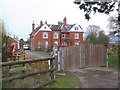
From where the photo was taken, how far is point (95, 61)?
41.2 ft

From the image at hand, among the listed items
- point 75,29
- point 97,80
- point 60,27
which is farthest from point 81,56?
point 75,29

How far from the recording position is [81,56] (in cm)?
1163

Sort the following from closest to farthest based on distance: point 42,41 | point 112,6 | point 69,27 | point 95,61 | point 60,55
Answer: point 60,55, point 112,6, point 95,61, point 42,41, point 69,27

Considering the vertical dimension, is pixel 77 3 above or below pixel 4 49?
above

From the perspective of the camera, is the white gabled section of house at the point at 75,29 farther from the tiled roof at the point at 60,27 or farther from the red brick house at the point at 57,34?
the tiled roof at the point at 60,27

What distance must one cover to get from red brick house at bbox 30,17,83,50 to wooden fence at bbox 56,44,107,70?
26535 millimetres

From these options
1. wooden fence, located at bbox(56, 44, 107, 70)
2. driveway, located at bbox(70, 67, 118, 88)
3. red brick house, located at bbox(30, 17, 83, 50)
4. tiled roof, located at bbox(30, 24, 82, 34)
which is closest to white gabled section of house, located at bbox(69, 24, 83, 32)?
red brick house, located at bbox(30, 17, 83, 50)

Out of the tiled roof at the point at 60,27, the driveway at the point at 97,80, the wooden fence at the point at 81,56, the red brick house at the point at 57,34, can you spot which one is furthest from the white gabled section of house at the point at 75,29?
the driveway at the point at 97,80

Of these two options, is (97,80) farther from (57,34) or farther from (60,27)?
(60,27)

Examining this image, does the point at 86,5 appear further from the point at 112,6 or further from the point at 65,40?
the point at 65,40

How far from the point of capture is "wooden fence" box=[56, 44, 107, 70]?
10.5 meters

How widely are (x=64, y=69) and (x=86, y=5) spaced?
13.4 ft

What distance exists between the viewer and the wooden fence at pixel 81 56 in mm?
10484

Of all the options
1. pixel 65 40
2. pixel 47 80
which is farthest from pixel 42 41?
pixel 47 80
